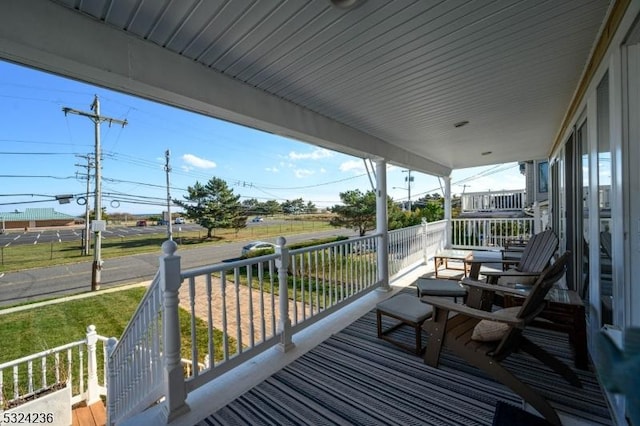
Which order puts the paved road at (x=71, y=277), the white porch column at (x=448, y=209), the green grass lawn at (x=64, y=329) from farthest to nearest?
the paved road at (x=71, y=277), the white porch column at (x=448, y=209), the green grass lawn at (x=64, y=329)

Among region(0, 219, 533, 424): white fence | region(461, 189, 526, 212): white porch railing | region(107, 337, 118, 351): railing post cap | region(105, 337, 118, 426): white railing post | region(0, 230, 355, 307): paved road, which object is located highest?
region(461, 189, 526, 212): white porch railing

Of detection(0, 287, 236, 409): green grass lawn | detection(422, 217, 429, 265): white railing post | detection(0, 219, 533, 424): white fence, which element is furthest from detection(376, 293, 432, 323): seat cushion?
detection(0, 287, 236, 409): green grass lawn

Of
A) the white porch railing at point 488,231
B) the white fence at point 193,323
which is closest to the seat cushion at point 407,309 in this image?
the white fence at point 193,323

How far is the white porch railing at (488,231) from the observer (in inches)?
280

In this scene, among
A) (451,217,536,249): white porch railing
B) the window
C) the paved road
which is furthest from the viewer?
the paved road

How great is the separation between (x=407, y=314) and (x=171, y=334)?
6.09ft

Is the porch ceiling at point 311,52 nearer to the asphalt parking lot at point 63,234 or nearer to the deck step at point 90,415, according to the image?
the deck step at point 90,415

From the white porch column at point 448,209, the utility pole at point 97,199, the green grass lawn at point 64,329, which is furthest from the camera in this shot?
the utility pole at point 97,199

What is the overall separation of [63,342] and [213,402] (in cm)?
741

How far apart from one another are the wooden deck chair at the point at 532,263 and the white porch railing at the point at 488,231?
395cm

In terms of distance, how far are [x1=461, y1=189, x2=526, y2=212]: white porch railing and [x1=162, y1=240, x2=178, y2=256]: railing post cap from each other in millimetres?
9502

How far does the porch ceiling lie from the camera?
4.99ft

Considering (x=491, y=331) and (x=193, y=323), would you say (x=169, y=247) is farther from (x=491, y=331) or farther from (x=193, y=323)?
(x=491, y=331)

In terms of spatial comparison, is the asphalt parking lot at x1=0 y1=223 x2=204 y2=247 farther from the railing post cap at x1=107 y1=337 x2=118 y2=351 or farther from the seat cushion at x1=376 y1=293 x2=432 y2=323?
the seat cushion at x1=376 y1=293 x2=432 y2=323
